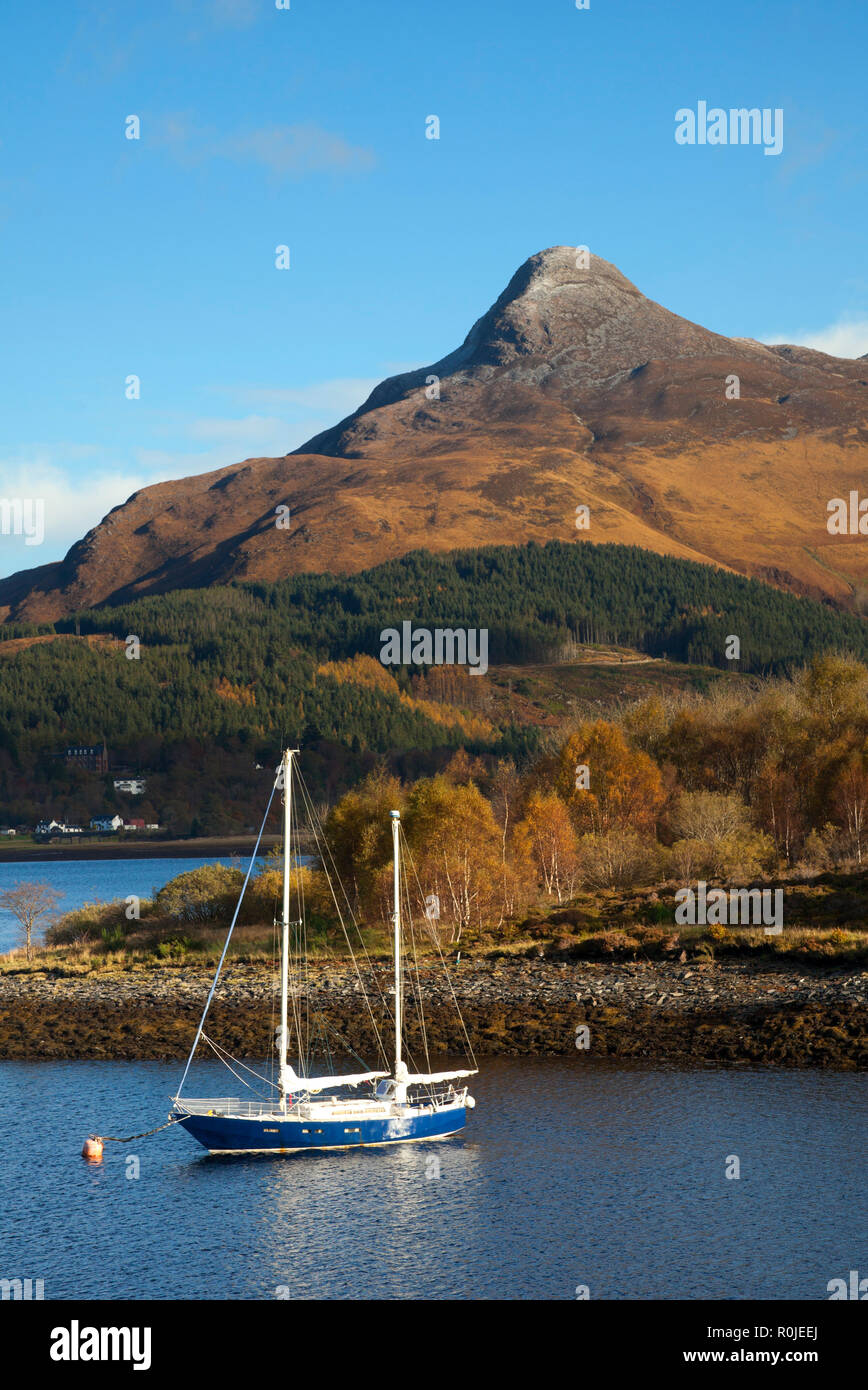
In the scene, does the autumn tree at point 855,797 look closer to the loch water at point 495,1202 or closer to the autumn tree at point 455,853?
the autumn tree at point 455,853

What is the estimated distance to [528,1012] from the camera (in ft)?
187

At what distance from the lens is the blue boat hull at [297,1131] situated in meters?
38.6

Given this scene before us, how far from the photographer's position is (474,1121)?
41500 mm

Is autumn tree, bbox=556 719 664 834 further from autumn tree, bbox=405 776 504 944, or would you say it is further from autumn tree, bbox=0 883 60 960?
autumn tree, bbox=0 883 60 960

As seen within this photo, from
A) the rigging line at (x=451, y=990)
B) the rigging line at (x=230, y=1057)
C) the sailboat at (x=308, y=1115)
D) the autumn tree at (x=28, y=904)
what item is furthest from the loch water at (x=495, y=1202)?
the autumn tree at (x=28, y=904)

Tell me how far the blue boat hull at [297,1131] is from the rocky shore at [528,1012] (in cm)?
1220

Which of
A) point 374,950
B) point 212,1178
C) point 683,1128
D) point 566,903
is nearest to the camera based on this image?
point 212,1178

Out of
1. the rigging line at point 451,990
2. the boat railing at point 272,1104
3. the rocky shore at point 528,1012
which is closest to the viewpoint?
the boat railing at point 272,1104

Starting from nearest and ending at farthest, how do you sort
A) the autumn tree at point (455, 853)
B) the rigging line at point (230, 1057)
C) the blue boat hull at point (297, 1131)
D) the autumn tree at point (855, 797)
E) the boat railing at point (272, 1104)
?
the blue boat hull at point (297, 1131)
the boat railing at point (272, 1104)
the rigging line at point (230, 1057)
the autumn tree at point (455, 853)
the autumn tree at point (855, 797)

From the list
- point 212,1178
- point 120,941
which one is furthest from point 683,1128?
point 120,941

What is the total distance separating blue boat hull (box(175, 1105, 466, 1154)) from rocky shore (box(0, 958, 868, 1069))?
40.0 feet
